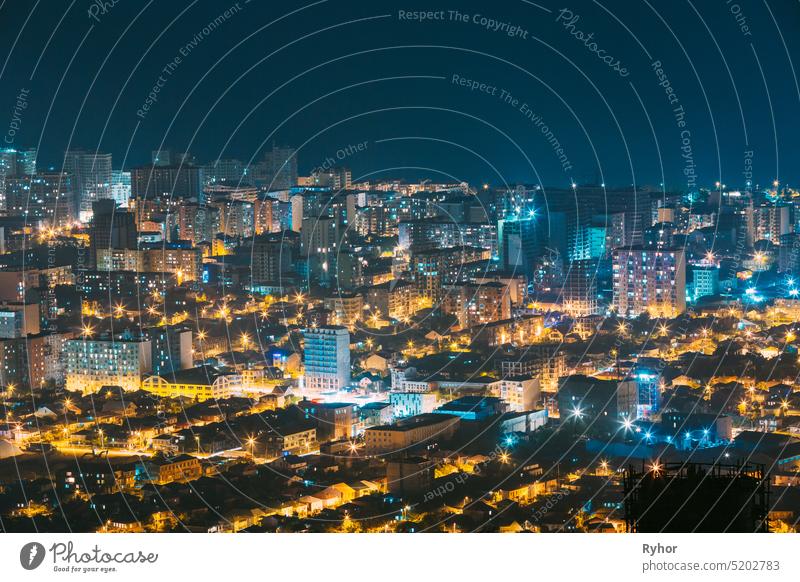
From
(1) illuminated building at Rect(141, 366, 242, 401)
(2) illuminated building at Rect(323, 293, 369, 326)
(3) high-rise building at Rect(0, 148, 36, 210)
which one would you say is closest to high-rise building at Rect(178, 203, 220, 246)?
(3) high-rise building at Rect(0, 148, 36, 210)

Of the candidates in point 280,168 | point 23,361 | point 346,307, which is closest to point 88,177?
point 280,168

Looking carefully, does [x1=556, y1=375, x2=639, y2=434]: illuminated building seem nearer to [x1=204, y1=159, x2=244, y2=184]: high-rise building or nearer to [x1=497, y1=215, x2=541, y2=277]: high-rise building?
[x1=497, y1=215, x2=541, y2=277]: high-rise building

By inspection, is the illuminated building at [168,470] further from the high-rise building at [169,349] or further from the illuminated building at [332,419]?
the high-rise building at [169,349]

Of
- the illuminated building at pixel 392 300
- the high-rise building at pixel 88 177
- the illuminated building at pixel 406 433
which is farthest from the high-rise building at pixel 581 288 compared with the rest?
the high-rise building at pixel 88 177

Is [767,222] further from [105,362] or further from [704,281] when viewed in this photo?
[105,362]

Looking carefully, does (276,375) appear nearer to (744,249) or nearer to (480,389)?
(480,389)

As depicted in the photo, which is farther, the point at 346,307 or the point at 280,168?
the point at 280,168
